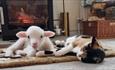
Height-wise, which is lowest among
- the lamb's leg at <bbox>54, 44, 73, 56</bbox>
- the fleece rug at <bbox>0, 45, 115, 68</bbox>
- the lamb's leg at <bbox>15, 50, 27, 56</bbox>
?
the fleece rug at <bbox>0, 45, 115, 68</bbox>

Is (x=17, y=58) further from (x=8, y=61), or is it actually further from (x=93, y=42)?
(x=93, y=42)

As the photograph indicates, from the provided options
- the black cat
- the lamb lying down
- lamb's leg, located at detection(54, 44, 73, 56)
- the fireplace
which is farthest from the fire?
the black cat

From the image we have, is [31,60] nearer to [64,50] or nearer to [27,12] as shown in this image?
[64,50]

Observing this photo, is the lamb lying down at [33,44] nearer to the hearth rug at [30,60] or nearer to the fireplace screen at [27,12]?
the hearth rug at [30,60]

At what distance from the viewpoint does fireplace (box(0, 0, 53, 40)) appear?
10.1ft

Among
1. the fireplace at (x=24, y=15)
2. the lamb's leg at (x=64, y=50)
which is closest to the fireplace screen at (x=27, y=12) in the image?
the fireplace at (x=24, y=15)

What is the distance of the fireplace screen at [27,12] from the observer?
10.4 feet

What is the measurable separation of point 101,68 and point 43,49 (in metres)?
0.50

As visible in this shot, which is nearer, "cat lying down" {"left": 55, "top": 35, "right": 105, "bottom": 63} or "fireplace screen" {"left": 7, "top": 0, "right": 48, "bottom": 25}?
"cat lying down" {"left": 55, "top": 35, "right": 105, "bottom": 63}

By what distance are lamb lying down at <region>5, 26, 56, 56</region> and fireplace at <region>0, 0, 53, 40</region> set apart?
4.29 ft

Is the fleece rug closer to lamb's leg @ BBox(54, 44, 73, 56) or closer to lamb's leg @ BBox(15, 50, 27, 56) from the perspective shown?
lamb's leg @ BBox(54, 44, 73, 56)

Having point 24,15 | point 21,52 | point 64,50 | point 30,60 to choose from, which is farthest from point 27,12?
point 30,60

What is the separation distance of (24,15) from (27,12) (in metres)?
0.06

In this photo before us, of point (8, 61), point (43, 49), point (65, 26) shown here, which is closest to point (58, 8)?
point (65, 26)
